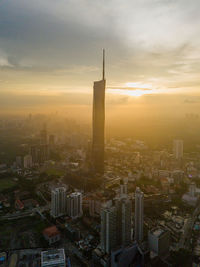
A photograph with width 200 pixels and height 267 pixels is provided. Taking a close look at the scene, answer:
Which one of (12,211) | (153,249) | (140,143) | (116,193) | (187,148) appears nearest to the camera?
(153,249)

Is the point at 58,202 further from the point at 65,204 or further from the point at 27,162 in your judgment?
the point at 27,162

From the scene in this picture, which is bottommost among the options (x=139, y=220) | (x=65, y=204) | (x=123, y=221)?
(x=65, y=204)

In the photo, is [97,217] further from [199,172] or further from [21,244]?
[199,172]

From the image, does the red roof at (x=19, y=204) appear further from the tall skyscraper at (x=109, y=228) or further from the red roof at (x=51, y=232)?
the tall skyscraper at (x=109, y=228)

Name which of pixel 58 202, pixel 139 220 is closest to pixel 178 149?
pixel 139 220

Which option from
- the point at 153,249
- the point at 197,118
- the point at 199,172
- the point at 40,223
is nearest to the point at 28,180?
the point at 40,223
